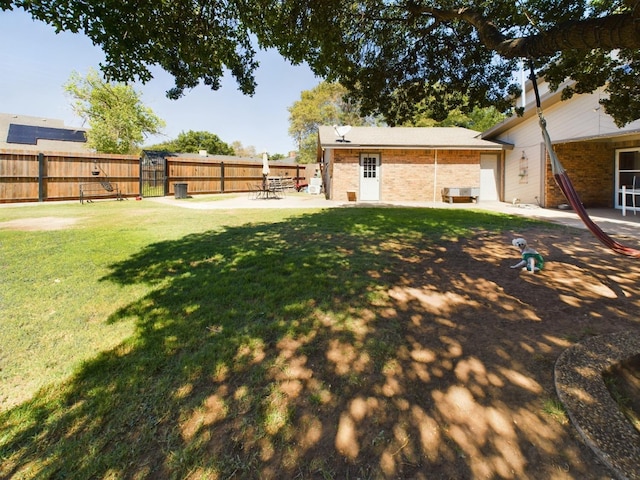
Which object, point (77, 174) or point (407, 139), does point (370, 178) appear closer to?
point (407, 139)

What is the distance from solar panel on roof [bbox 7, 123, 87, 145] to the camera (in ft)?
100

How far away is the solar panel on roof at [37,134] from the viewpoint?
30538 millimetres

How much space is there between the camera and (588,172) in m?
13.8

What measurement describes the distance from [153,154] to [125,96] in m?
14.3

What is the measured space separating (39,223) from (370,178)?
13.3 metres

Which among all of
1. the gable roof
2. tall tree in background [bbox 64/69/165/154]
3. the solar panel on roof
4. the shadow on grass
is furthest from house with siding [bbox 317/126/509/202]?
the solar panel on roof

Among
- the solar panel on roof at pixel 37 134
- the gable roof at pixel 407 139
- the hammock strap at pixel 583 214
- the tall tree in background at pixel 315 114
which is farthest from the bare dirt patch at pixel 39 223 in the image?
the tall tree in background at pixel 315 114

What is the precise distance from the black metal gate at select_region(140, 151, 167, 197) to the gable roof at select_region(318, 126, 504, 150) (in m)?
9.18

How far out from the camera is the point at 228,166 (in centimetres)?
2266

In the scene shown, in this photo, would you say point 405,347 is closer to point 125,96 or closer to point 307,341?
point 307,341

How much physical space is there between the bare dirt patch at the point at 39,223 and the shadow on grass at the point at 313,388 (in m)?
5.21

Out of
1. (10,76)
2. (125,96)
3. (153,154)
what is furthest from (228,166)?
(10,76)

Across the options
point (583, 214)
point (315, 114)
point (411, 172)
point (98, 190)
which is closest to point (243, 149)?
point (315, 114)

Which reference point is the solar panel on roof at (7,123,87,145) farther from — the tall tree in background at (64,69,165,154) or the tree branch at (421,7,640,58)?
the tree branch at (421,7,640,58)
